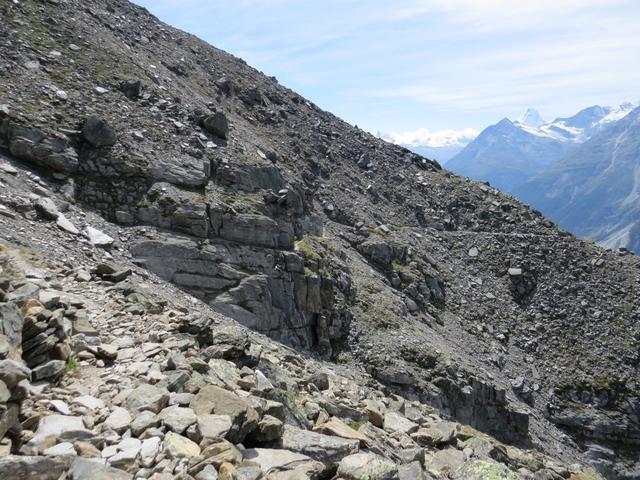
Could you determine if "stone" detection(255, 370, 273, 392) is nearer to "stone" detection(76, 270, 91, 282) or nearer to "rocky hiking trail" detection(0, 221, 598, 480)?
"rocky hiking trail" detection(0, 221, 598, 480)

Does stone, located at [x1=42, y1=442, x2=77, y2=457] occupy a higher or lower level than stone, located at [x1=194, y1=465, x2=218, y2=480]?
lower

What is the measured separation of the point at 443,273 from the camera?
60.7 m

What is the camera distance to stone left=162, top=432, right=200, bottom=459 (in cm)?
899

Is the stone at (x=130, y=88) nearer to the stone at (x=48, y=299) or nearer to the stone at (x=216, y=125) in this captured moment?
the stone at (x=216, y=125)

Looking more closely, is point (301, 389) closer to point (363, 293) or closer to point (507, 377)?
point (363, 293)

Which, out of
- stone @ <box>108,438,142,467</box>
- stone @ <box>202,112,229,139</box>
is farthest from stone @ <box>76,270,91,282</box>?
stone @ <box>202,112,229,139</box>

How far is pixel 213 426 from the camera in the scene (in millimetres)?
10141

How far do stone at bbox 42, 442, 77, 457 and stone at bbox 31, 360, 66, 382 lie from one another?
8.93ft

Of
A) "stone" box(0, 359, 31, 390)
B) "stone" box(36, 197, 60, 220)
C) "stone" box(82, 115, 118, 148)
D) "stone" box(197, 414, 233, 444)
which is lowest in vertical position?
"stone" box(197, 414, 233, 444)

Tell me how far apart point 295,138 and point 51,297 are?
188 feet

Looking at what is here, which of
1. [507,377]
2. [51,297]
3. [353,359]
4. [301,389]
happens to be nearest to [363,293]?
[353,359]

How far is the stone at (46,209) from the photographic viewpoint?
26250 millimetres

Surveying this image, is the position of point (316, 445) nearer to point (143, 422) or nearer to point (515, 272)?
point (143, 422)

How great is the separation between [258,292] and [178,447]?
25996 millimetres
